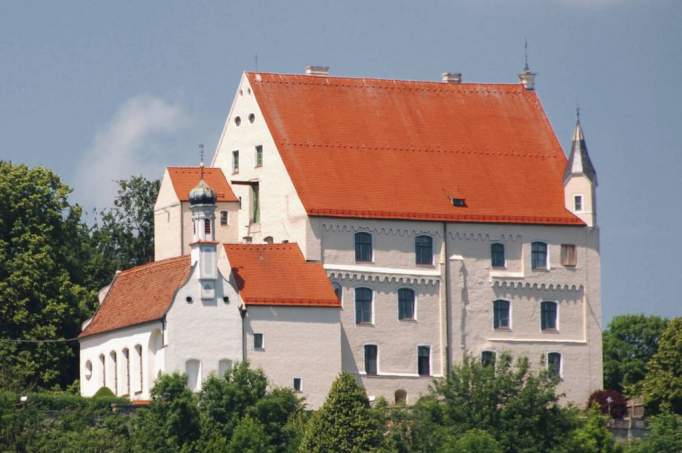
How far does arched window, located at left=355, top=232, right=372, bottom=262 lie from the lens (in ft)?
350

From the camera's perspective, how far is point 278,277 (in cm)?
10450

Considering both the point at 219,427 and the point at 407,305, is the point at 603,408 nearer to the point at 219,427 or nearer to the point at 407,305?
the point at 407,305

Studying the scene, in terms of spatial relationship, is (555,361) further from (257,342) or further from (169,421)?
(169,421)

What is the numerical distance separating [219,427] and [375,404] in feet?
25.6

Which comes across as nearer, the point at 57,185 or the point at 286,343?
the point at 286,343

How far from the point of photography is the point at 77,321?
109 meters

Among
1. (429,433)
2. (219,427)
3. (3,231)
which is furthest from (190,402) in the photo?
(3,231)

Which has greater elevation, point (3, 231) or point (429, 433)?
point (3, 231)

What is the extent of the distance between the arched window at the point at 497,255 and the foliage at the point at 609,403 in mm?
6147

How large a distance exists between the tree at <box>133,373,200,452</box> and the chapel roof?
4714mm

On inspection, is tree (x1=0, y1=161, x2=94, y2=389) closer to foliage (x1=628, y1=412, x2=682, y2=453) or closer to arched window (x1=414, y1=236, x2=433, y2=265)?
arched window (x1=414, y1=236, x2=433, y2=265)

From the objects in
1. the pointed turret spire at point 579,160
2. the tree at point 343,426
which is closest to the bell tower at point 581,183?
the pointed turret spire at point 579,160

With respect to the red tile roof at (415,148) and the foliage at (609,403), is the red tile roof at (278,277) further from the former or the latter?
the foliage at (609,403)

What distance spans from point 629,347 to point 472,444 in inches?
1294
